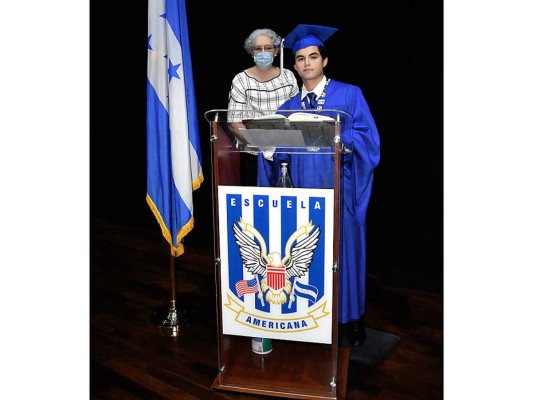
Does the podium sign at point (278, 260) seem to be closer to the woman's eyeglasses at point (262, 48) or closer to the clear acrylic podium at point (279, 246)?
the clear acrylic podium at point (279, 246)

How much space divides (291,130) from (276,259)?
494 mm

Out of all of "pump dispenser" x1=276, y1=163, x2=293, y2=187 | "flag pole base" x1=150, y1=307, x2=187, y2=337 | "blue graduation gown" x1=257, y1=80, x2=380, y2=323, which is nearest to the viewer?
"pump dispenser" x1=276, y1=163, x2=293, y2=187

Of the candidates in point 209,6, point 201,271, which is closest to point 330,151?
point 201,271

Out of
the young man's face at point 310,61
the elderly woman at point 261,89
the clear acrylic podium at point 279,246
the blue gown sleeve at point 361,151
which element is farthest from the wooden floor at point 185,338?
the young man's face at point 310,61

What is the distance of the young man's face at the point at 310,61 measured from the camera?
2242mm

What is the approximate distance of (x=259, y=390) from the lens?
2.12 meters

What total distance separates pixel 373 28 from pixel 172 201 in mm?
1613

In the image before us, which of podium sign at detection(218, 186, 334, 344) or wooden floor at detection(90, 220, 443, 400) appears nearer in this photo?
podium sign at detection(218, 186, 334, 344)

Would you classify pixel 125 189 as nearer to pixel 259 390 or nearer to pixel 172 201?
pixel 172 201

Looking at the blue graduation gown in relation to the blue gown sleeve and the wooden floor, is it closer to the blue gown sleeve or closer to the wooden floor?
the blue gown sleeve

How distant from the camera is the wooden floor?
2201mm

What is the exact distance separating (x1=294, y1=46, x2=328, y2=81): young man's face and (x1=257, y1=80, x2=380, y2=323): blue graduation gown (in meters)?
0.09

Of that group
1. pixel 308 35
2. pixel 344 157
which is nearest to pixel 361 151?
pixel 344 157

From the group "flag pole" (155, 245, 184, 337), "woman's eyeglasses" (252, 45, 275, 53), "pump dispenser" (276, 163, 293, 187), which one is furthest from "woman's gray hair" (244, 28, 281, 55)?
"flag pole" (155, 245, 184, 337)
